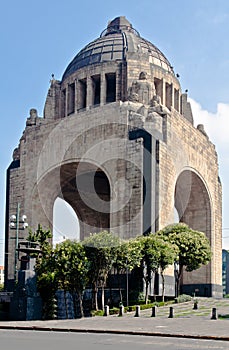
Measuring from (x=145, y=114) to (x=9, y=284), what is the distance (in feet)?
45.6

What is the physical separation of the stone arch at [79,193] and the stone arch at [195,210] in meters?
5.53

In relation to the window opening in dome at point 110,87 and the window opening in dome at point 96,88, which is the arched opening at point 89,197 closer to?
the window opening in dome at point 96,88

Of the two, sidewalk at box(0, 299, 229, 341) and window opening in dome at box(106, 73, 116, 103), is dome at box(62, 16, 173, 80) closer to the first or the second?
window opening in dome at box(106, 73, 116, 103)

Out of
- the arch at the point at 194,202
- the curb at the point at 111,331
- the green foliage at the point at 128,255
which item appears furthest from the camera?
the arch at the point at 194,202

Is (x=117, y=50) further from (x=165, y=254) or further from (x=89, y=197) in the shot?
(x=165, y=254)

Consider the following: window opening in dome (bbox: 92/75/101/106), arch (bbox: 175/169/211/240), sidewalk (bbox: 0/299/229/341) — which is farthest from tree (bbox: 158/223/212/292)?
window opening in dome (bbox: 92/75/101/106)

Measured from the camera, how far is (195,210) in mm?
39188

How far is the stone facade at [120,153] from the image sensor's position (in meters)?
31.0

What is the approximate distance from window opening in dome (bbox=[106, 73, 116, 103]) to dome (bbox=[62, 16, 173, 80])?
3.94ft

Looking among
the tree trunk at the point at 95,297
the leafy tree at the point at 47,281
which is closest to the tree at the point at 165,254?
the tree trunk at the point at 95,297

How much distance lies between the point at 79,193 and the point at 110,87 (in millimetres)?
8302

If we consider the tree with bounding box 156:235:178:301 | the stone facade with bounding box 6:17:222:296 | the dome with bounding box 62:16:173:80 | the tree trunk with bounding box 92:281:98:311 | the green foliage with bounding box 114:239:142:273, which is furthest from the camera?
the dome with bounding box 62:16:173:80

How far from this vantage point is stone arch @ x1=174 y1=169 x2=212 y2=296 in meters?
37.0

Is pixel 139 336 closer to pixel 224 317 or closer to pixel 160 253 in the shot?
pixel 224 317
